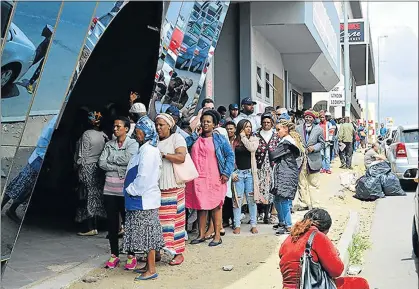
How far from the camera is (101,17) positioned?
626 cm

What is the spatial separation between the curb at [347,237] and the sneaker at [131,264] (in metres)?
2.20

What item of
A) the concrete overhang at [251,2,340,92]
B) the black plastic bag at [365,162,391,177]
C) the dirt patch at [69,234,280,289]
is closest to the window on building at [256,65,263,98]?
the concrete overhang at [251,2,340,92]

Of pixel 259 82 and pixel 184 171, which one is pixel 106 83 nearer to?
pixel 184 171

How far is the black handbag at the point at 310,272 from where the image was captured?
3.66 metres

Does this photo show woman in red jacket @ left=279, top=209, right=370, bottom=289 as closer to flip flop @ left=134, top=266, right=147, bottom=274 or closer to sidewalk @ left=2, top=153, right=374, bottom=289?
sidewalk @ left=2, top=153, right=374, bottom=289

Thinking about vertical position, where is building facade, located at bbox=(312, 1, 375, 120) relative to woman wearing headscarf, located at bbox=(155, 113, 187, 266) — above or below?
above

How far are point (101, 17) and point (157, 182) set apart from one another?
220 cm

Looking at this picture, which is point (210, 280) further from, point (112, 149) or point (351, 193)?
point (351, 193)

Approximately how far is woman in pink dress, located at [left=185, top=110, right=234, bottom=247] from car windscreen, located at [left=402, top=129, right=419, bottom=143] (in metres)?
7.84

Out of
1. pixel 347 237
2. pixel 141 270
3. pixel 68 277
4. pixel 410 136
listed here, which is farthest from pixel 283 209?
pixel 410 136

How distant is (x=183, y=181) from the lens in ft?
19.1

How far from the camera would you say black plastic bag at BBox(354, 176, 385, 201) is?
37.2ft

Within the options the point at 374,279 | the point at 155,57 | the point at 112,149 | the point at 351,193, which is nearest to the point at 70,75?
the point at 112,149

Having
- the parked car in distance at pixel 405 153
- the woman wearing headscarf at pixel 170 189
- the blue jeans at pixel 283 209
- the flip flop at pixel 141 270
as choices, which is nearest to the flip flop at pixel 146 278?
the flip flop at pixel 141 270
